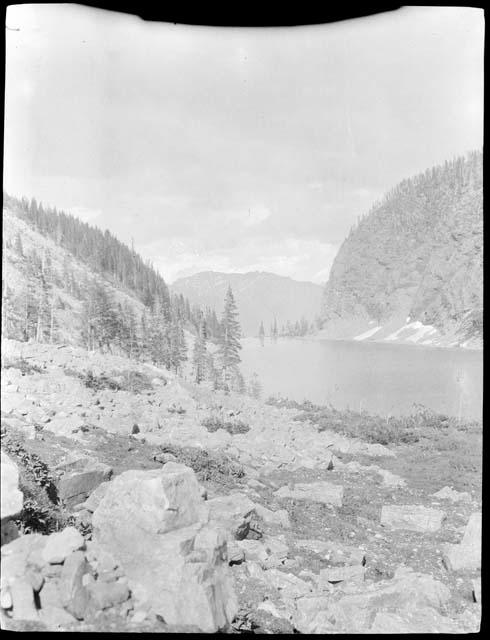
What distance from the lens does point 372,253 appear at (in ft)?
20.1

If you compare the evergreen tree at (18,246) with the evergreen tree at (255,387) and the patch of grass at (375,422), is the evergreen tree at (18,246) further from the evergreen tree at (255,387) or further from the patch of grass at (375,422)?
the patch of grass at (375,422)

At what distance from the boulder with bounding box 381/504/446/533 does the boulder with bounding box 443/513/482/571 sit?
24cm

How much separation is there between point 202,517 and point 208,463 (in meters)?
0.67

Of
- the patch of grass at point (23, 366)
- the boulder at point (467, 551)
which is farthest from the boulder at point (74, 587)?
A: the boulder at point (467, 551)

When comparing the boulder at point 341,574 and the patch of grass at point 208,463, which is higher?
the patch of grass at point 208,463

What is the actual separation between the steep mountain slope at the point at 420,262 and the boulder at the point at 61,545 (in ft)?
11.5

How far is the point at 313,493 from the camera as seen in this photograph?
5.62 m

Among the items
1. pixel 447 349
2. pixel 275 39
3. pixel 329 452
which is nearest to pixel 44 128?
pixel 275 39

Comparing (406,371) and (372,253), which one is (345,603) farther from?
(372,253)

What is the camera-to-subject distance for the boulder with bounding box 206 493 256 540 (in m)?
5.14

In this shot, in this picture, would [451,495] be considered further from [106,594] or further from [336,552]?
[106,594]

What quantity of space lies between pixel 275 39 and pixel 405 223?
245 centimetres

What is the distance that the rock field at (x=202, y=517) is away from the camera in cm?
459

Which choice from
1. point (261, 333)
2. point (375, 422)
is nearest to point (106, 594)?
point (261, 333)
